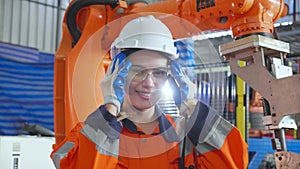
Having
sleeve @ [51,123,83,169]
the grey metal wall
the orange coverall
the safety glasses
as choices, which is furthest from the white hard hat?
the grey metal wall

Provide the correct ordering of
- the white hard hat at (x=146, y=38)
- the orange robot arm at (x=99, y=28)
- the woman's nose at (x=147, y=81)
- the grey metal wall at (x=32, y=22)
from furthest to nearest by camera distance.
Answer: the grey metal wall at (x=32, y=22) → the orange robot arm at (x=99, y=28) → the white hard hat at (x=146, y=38) → the woman's nose at (x=147, y=81)

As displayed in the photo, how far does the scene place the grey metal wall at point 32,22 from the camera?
920 centimetres

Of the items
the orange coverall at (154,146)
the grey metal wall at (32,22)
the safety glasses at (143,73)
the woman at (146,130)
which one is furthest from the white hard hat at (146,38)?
the grey metal wall at (32,22)

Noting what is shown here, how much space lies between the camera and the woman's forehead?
1.91 meters

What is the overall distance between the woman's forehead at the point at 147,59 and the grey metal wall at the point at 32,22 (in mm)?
7795

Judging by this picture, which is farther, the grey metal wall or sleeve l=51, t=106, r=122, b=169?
the grey metal wall

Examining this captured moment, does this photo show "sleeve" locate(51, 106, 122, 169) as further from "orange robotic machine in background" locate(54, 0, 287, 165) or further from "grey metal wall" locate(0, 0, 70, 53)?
"grey metal wall" locate(0, 0, 70, 53)

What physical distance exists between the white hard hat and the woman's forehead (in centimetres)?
2

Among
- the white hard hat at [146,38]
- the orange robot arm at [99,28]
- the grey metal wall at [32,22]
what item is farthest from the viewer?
the grey metal wall at [32,22]

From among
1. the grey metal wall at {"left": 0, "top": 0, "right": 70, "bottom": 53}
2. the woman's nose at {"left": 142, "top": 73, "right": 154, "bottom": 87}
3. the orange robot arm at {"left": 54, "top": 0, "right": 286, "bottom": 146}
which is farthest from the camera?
the grey metal wall at {"left": 0, "top": 0, "right": 70, "bottom": 53}

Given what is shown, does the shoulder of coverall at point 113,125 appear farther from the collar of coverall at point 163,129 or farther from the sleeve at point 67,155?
the sleeve at point 67,155

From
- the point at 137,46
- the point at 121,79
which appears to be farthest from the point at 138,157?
the point at 137,46

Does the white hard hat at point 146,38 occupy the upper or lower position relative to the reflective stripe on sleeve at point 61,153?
upper

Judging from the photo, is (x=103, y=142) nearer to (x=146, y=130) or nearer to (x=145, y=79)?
(x=146, y=130)
